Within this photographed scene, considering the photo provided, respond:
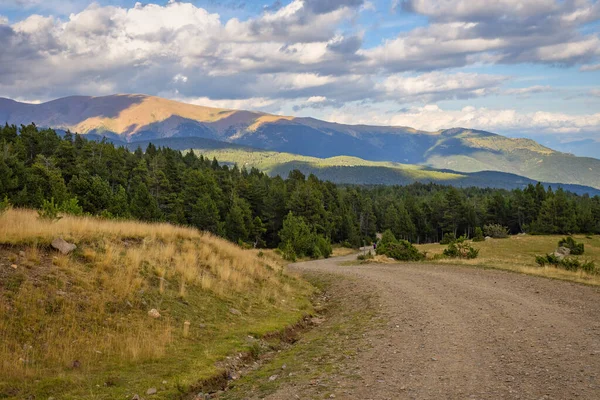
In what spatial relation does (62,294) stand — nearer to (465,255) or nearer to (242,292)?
(242,292)

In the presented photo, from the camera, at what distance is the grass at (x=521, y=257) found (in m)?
20.9

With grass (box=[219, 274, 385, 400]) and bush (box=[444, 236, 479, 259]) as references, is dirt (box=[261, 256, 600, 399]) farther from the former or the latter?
bush (box=[444, 236, 479, 259])

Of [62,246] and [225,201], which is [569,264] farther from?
[225,201]

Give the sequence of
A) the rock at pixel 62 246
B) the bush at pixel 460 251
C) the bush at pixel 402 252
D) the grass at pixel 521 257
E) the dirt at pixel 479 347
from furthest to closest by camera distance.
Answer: the bush at pixel 402 252 < the bush at pixel 460 251 < the grass at pixel 521 257 < the rock at pixel 62 246 < the dirt at pixel 479 347

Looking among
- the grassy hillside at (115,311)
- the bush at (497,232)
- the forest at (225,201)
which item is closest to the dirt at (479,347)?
the grassy hillside at (115,311)

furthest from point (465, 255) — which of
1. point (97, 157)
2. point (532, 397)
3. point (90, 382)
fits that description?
point (97, 157)

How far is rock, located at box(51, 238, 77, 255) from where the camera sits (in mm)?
13289

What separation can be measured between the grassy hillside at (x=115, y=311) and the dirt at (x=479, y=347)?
114 inches

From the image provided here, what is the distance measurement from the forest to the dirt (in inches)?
1355

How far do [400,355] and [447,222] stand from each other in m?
122

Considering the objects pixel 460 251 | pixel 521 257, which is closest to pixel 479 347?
pixel 460 251

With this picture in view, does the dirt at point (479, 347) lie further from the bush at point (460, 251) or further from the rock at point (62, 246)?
the bush at point (460, 251)

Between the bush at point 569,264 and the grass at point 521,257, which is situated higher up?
the bush at point 569,264

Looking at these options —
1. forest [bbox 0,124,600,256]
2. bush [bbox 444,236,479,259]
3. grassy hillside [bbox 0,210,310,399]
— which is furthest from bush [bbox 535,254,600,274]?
forest [bbox 0,124,600,256]
